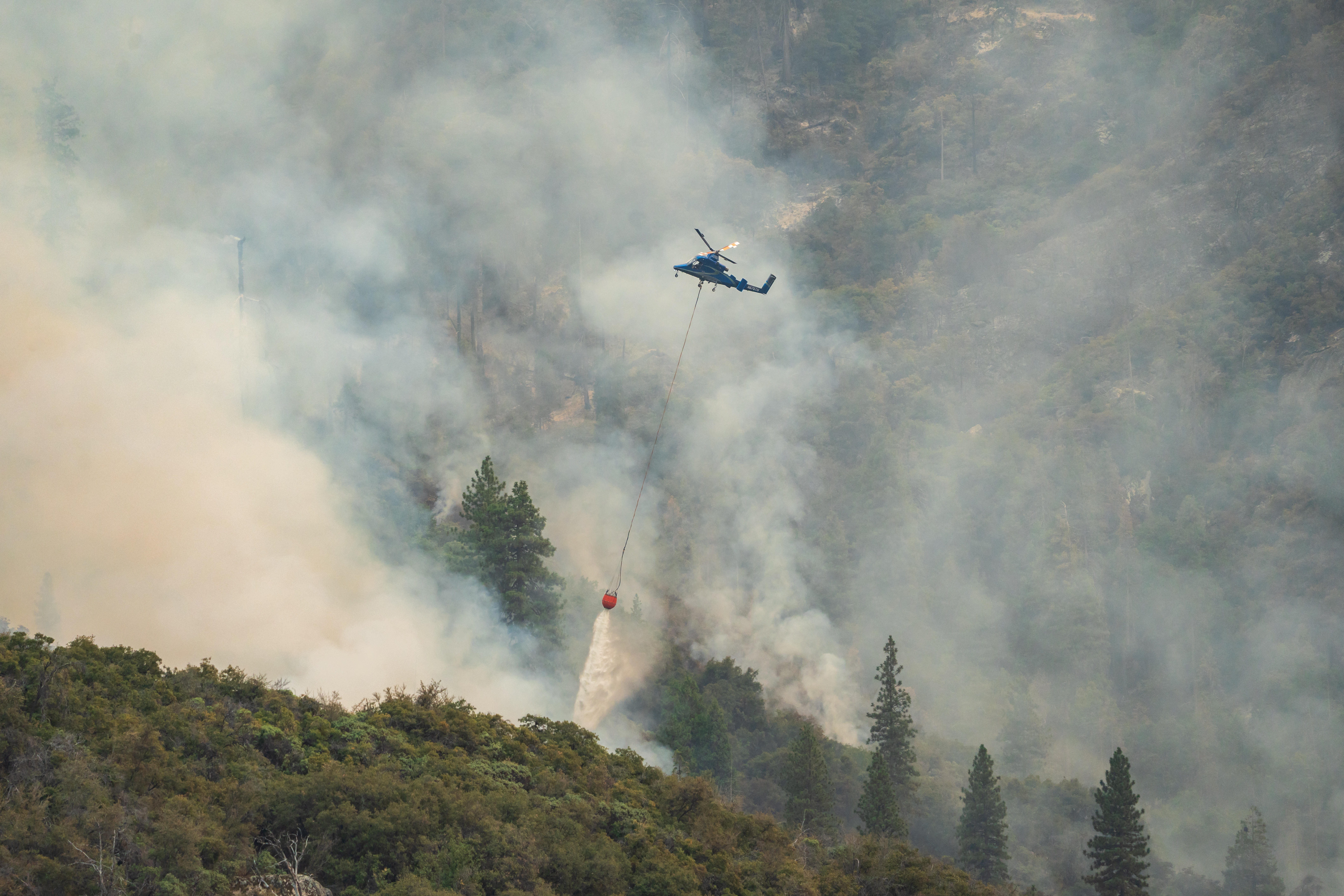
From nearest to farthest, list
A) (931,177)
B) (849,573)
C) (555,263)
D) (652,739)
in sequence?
(652,739), (849,573), (555,263), (931,177)

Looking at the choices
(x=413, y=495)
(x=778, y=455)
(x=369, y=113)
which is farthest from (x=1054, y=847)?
(x=369, y=113)

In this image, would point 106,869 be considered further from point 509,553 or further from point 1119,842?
point 509,553

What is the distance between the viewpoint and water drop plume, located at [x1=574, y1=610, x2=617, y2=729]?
7275cm

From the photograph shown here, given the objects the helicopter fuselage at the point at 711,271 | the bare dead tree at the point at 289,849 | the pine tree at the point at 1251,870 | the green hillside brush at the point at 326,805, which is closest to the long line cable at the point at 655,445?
the helicopter fuselage at the point at 711,271

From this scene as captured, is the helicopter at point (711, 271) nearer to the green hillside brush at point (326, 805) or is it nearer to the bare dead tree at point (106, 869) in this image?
the green hillside brush at point (326, 805)

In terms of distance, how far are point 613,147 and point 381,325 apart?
28.6 metres

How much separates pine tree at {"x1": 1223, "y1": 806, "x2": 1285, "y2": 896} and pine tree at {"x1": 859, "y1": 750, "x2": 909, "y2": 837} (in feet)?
56.0

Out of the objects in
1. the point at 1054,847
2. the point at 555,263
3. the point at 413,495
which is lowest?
the point at 1054,847

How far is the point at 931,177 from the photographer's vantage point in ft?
405

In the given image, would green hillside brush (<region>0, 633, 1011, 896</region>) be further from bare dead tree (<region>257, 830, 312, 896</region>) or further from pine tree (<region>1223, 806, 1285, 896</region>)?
pine tree (<region>1223, 806, 1285, 896</region>)

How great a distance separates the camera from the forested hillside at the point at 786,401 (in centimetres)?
7100

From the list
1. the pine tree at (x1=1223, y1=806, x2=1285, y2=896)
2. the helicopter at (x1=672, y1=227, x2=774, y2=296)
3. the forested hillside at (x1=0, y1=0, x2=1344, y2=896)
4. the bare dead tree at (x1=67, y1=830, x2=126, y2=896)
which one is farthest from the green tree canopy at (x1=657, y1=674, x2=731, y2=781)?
the bare dead tree at (x1=67, y1=830, x2=126, y2=896)

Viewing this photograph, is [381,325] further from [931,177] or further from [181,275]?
[931,177]

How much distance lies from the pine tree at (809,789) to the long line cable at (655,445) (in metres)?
25.5
